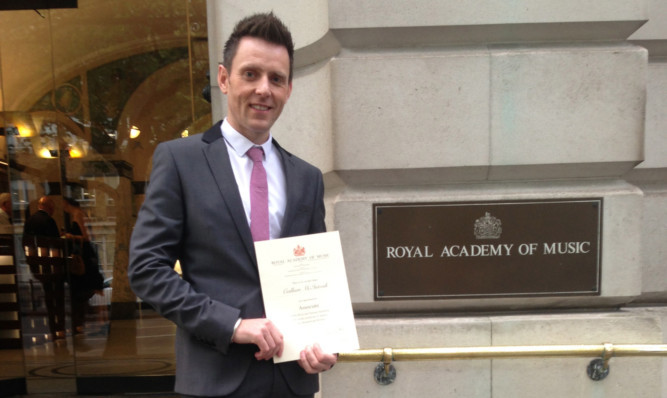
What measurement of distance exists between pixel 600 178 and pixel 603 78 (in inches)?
23.8

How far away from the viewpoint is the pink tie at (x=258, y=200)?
1587 mm

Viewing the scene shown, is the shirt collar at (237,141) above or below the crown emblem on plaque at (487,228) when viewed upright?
above

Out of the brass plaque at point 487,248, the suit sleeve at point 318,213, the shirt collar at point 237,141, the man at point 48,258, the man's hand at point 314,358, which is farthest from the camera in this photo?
the man at point 48,258

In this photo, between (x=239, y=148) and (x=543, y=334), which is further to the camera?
(x=543, y=334)

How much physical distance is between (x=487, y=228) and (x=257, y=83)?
6.12ft

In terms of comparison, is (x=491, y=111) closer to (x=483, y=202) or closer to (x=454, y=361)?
(x=483, y=202)

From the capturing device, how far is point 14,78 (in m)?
5.24

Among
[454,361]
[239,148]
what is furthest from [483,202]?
[239,148]

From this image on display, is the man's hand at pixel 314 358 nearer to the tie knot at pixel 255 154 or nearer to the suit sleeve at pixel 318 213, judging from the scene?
the suit sleeve at pixel 318 213

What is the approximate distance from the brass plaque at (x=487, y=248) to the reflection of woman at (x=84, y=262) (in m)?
3.88

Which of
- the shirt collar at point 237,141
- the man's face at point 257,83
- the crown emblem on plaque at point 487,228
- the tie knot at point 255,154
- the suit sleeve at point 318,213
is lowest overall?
the crown emblem on plaque at point 487,228

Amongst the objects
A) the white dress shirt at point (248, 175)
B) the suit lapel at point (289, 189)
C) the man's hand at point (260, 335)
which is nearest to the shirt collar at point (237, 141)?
the white dress shirt at point (248, 175)

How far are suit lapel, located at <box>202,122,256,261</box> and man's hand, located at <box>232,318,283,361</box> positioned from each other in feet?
0.69

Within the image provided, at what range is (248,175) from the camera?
1649mm
